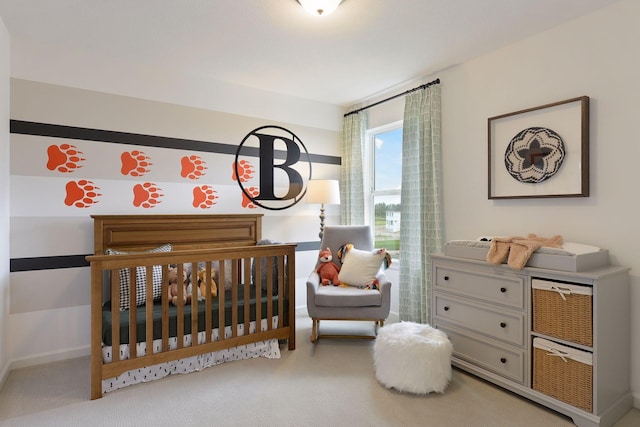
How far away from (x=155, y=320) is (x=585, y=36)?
3.47 meters

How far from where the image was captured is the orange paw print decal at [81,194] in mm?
2750

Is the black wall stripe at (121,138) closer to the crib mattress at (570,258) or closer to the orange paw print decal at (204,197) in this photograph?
the orange paw print decal at (204,197)

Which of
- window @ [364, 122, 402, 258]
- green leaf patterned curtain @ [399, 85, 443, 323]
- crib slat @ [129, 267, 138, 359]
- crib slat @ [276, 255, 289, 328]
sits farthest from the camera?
window @ [364, 122, 402, 258]

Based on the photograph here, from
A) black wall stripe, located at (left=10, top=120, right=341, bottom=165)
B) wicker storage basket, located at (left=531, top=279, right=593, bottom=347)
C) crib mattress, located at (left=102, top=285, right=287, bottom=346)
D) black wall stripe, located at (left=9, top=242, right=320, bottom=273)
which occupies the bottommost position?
crib mattress, located at (left=102, top=285, right=287, bottom=346)

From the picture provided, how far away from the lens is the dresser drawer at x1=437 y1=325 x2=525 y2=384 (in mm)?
2096

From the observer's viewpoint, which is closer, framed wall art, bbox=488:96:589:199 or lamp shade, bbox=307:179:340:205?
framed wall art, bbox=488:96:589:199

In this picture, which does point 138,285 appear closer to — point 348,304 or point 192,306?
point 192,306

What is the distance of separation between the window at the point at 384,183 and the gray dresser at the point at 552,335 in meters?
1.47

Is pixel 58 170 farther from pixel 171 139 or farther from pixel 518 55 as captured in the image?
pixel 518 55

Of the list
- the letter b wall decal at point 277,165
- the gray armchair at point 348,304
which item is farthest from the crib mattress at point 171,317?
the letter b wall decal at point 277,165

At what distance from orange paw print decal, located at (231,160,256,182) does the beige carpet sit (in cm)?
183

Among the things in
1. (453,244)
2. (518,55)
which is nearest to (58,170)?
(453,244)

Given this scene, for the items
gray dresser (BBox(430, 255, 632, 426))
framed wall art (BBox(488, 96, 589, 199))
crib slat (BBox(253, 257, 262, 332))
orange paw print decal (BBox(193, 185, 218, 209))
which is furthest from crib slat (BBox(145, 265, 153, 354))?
framed wall art (BBox(488, 96, 589, 199))

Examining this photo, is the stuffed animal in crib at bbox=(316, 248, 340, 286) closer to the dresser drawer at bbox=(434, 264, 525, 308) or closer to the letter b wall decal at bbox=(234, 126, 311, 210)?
the letter b wall decal at bbox=(234, 126, 311, 210)
